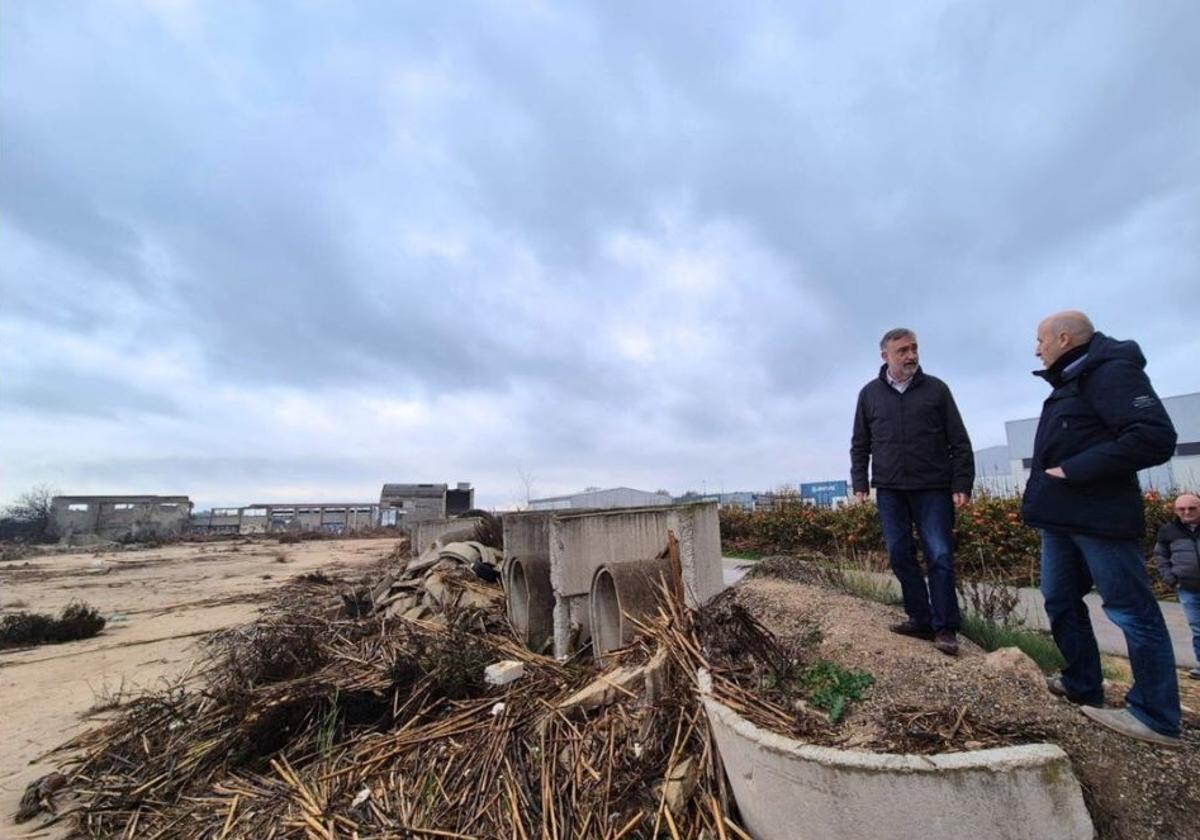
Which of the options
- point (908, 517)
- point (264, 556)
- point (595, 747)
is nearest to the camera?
point (595, 747)

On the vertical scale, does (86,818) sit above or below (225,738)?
below

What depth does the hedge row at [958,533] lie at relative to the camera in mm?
8438

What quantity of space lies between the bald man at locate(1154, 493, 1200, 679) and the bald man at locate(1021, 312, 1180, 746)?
271cm

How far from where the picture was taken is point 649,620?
382 cm

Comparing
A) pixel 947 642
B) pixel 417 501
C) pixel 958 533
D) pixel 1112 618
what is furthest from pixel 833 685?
pixel 417 501

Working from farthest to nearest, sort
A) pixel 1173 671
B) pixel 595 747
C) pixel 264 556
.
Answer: pixel 264 556 < pixel 595 747 < pixel 1173 671

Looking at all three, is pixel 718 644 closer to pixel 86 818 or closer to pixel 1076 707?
pixel 1076 707

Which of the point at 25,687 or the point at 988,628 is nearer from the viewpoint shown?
the point at 988,628

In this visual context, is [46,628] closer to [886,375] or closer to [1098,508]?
[886,375]

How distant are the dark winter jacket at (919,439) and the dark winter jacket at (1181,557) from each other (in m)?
2.73

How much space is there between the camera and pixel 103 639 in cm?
875

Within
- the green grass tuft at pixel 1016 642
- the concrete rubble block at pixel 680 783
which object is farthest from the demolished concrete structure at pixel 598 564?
the green grass tuft at pixel 1016 642

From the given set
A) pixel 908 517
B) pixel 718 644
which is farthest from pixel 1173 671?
pixel 718 644

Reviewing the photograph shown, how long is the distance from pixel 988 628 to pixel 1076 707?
1251 millimetres
